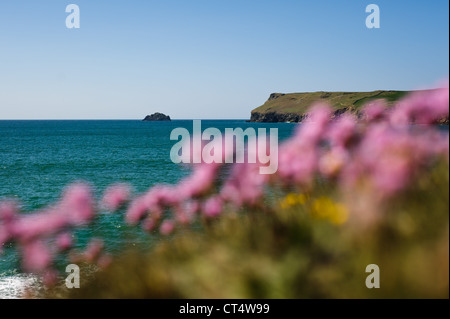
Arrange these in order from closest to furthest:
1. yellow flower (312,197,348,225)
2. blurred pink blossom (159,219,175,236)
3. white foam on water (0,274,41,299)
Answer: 1. yellow flower (312,197,348,225)
2. blurred pink blossom (159,219,175,236)
3. white foam on water (0,274,41,299)

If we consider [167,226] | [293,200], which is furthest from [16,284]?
[293,200]

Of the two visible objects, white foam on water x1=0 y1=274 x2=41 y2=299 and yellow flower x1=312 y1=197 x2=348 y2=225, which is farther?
white foam on water x1=0 y1=274 x2=41 y2=299

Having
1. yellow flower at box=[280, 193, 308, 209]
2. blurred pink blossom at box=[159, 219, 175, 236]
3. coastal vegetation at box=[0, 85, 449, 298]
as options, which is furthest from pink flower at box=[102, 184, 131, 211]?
yellow flower at box=[280, 193, 308, 209]

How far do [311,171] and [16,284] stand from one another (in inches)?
384

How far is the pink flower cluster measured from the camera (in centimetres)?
245

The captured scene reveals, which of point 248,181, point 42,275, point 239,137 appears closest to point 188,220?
point 248,181

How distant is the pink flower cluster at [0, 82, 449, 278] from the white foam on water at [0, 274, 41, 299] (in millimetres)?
5982

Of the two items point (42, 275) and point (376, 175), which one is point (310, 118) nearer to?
point (376, 175)

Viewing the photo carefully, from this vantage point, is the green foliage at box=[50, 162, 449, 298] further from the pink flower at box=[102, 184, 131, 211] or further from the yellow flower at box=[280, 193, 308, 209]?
the pink flower at box=[102, 184, 131, 211]

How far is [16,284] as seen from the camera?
9.55 metres

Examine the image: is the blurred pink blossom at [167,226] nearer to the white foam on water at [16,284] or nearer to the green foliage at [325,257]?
the green foliage at [325,257]
